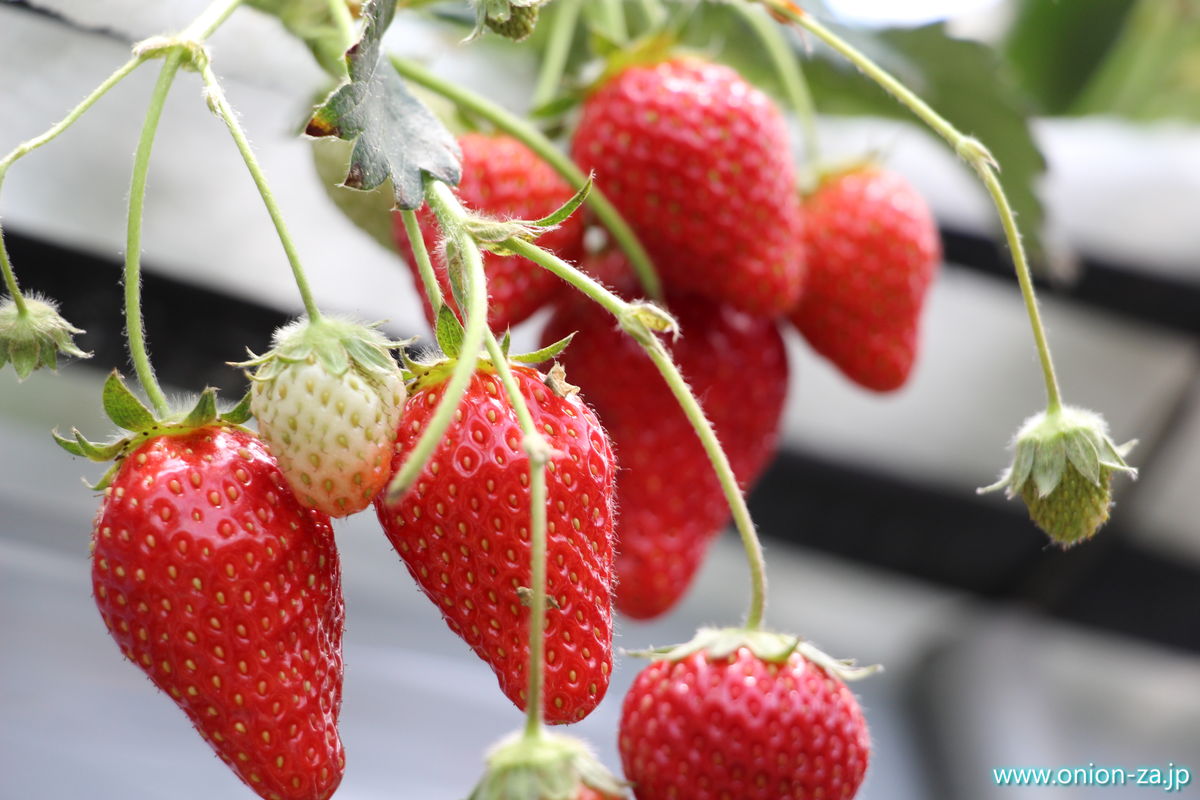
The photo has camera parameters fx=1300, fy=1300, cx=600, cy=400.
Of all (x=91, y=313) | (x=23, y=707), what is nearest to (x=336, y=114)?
(x=91, y=313)

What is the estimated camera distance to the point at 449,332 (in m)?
0.45

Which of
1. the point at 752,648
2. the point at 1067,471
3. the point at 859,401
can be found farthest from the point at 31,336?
the point at 859,401

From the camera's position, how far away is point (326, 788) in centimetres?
47

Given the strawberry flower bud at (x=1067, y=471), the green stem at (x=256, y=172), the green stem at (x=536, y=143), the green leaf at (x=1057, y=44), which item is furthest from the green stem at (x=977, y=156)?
the green leaf at (x=1057, y=44)

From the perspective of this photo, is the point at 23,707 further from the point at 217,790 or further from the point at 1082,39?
the point at 1082,39

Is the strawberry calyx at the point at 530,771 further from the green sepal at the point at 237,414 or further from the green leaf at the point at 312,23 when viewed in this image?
the green leaf at the point at 312,23

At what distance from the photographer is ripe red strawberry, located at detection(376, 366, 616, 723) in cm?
45

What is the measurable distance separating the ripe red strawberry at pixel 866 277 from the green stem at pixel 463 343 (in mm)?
310

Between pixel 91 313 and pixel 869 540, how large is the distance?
2.70 feet

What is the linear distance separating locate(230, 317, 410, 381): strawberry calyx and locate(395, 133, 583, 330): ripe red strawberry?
150 mm

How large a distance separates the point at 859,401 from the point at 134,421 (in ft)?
3.09

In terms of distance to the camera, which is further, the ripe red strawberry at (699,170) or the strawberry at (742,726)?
the ripe red strawberry at (699,170)

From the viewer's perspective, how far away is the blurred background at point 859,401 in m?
0.83

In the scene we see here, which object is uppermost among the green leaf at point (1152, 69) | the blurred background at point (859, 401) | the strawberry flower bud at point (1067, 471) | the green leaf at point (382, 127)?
the green leaf at point (1152, 69)
